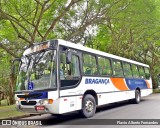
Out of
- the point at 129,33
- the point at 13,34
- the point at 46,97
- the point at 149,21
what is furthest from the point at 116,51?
the point at 46,97

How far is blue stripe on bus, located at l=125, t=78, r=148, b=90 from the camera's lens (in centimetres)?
1410

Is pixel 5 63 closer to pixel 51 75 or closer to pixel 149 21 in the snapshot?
pixel 149 21

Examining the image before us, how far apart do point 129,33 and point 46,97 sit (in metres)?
16.1

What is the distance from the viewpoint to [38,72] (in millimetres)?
8508

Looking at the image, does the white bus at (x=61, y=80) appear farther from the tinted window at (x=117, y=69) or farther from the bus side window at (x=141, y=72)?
the bus side window at (x=141, y=72)

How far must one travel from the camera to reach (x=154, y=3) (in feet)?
50.3

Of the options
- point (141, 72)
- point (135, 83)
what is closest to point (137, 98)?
point (135, 83)

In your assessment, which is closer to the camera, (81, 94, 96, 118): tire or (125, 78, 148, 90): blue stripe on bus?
(81, 94, 96, 118): tire

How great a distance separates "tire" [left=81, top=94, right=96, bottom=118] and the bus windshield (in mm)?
2039

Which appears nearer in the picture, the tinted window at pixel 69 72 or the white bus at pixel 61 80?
the white bus at pixel 61 80

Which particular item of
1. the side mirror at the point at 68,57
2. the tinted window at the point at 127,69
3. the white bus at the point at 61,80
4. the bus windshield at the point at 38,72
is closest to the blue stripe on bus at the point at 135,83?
the tinted window at the point at 127,69

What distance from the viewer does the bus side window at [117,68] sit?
41.3ft

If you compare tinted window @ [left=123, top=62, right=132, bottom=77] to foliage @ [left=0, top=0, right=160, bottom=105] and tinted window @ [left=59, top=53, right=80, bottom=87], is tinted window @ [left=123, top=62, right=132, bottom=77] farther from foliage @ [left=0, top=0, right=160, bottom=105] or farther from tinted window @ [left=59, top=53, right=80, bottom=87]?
tinted window @ [left=59, top=53, right=80, bottom=87]

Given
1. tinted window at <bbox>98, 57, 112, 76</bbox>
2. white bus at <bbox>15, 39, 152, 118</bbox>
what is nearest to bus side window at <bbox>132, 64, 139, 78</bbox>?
tinted window at <bbox>98, 57, 112, 76</bbox>
